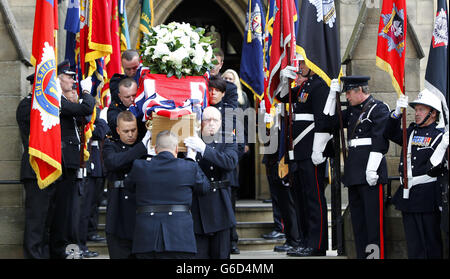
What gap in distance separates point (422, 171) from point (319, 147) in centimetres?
134

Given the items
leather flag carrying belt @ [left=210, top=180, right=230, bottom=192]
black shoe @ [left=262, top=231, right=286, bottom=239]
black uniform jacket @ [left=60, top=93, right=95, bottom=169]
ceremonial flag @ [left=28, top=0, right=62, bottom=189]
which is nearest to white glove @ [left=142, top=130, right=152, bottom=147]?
leather flag carrying belt @ [left=210, top=180, right=230, bottom=192]

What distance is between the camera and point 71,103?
798 cm

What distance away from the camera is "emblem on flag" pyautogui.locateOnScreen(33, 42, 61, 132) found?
25.1 feet

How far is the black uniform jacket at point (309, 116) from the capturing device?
7809mm

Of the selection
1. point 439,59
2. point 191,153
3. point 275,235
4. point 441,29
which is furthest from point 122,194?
point 275,235

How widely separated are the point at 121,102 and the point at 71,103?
99cm

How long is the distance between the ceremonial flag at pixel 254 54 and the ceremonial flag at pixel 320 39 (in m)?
2.26

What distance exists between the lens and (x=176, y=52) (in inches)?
255

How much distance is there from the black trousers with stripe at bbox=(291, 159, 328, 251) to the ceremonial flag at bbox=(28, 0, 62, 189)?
102 inches

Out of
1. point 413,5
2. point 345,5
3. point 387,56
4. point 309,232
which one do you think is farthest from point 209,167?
point 345,5

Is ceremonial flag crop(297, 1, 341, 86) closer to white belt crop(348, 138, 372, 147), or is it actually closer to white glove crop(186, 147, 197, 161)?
white belt crop(348, 138, 372, 147)

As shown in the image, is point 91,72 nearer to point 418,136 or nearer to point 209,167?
point 209,167

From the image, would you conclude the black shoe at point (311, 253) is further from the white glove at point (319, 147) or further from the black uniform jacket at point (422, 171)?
the black uniform jacket at point (422, 171)

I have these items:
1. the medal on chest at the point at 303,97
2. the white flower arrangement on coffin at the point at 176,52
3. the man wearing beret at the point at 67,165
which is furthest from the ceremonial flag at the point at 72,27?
the medal on chest at the point at 303,97
